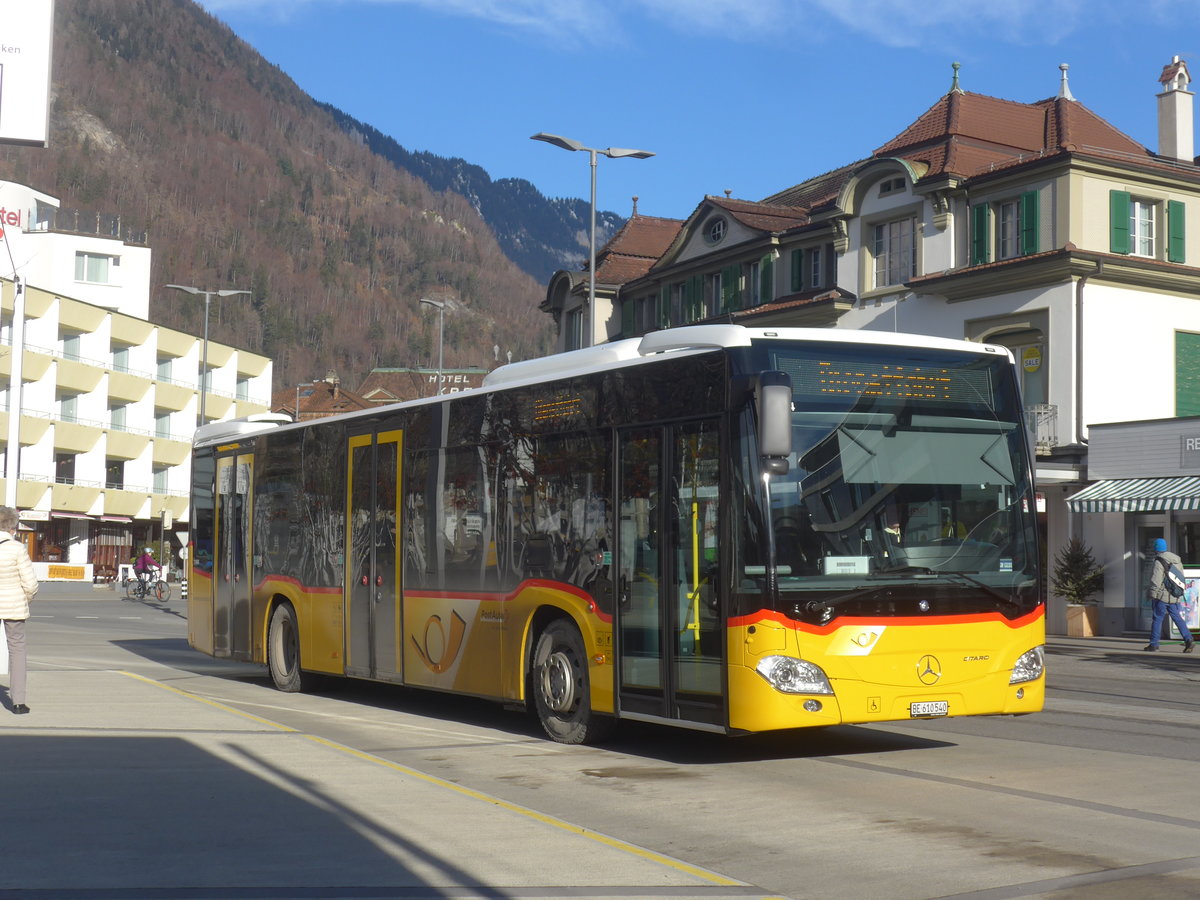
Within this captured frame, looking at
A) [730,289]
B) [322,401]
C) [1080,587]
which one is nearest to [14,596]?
[1080,587]

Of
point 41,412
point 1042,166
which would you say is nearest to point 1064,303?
point 1042,166

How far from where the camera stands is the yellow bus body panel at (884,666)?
396 inches

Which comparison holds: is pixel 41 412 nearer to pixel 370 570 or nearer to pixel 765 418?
pixel 370 570

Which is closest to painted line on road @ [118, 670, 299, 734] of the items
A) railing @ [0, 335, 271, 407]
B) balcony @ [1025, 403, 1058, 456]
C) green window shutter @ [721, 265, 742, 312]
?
balcony @ [1025, 403, 1058, 456]

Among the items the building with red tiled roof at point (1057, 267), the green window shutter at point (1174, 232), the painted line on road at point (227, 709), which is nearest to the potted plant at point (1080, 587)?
the building with red tiled roof at point (1057, 267)

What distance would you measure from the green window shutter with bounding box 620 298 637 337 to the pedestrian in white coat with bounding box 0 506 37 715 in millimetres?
39540

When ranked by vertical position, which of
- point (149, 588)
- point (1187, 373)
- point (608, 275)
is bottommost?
point (149, 588)

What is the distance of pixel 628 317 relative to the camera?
52.7 metres

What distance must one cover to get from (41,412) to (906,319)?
53.8m

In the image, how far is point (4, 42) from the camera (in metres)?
25.0

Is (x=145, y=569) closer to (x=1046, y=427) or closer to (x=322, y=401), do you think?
(x=1046, y=427)

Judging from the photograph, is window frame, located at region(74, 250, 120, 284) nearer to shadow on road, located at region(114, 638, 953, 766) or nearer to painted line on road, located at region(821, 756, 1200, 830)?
shadow on road, located at region(114, 638, 953, 766)

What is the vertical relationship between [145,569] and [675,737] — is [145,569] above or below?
above

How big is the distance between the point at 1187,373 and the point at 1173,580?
12316 millimetres
